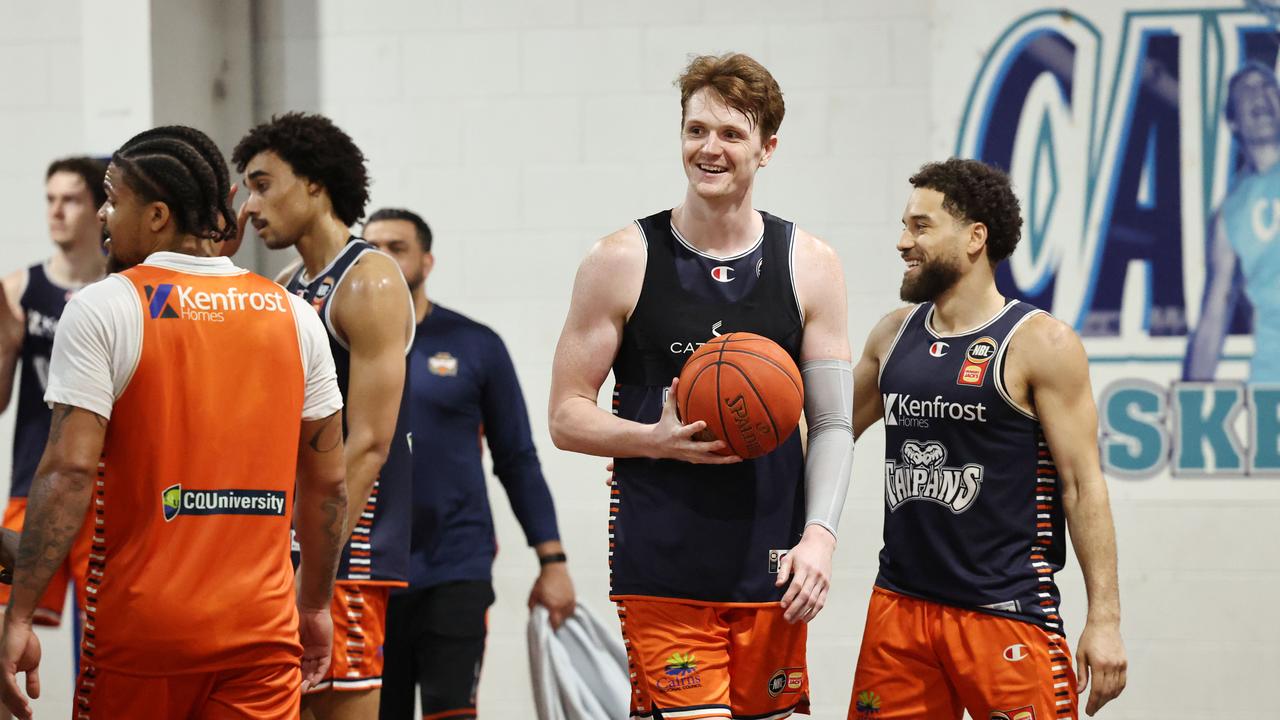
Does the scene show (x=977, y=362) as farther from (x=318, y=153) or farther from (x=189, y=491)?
(x=189, y=491)

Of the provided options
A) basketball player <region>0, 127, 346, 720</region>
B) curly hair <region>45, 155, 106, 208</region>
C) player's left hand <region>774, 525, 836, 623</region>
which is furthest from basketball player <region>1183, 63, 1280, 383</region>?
curly hair <region>45, 155, 106, 208</region>

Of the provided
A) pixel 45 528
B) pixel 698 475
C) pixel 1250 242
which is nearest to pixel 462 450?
pixel 698 475

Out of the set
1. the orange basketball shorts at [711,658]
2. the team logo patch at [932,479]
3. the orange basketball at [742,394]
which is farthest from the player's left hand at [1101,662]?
the orange basketball at [742,394]

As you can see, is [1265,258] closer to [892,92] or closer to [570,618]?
[892,92]

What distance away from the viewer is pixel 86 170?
5.31 metres

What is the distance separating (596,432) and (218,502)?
31.4 inches

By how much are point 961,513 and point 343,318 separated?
5.47 feet

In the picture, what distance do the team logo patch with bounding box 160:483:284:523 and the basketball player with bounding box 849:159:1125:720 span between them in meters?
1.66

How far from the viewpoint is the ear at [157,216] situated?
2.68 m

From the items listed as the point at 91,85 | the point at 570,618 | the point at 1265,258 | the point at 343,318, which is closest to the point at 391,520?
the point at 343,318

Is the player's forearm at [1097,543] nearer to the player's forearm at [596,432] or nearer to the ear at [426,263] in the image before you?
the player's forearm at [596,432]

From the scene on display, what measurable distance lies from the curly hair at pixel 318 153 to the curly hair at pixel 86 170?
6.16 ft

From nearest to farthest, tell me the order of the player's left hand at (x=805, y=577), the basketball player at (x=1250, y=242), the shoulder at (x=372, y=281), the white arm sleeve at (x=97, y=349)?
the white arm sleeve at (x=97, y=349) < the player's left hand at (x=805, y=577) < the shoulder at (x=372, y=281) < the basketball player at (x=1250, y=242)

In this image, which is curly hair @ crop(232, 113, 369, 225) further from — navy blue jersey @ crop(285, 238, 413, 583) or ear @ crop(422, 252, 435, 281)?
ear @ crop(422, 252, 435, 281)
